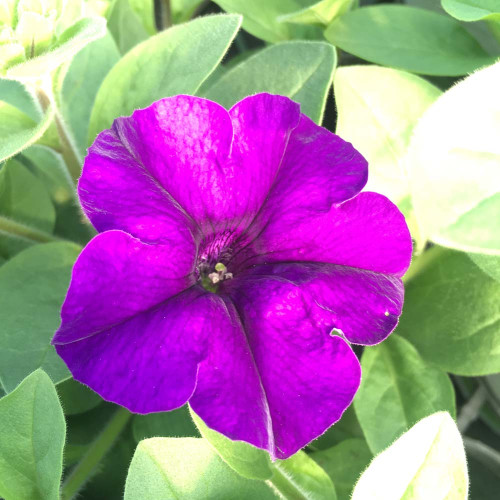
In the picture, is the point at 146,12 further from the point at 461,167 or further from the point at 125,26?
the point at 461,167

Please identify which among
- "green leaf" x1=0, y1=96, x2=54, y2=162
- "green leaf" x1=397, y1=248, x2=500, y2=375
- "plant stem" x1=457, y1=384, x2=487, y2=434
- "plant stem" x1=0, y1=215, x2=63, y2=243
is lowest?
"plant stem" x1=457, y1=384, x2=487, y2=434

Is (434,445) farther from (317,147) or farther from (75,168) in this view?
(75,168)

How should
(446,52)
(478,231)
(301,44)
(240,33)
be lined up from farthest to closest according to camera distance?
(240,33) → (446,52) → (301,44) → (478,231)

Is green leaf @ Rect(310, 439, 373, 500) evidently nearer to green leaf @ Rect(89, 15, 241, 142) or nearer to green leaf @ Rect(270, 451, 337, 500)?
green leaf @ Rect(270, 451, 337, 500)

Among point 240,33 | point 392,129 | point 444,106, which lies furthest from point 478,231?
point 240,33

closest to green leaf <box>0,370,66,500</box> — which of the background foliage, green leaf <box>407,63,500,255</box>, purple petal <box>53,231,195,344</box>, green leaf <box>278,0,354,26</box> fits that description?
the background foliage

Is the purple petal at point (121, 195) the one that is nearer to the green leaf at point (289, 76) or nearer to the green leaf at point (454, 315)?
the green leaf at point (289, 76)

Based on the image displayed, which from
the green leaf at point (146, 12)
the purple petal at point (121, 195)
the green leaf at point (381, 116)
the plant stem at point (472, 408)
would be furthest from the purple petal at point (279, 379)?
the green leaf at point (146, 12)
